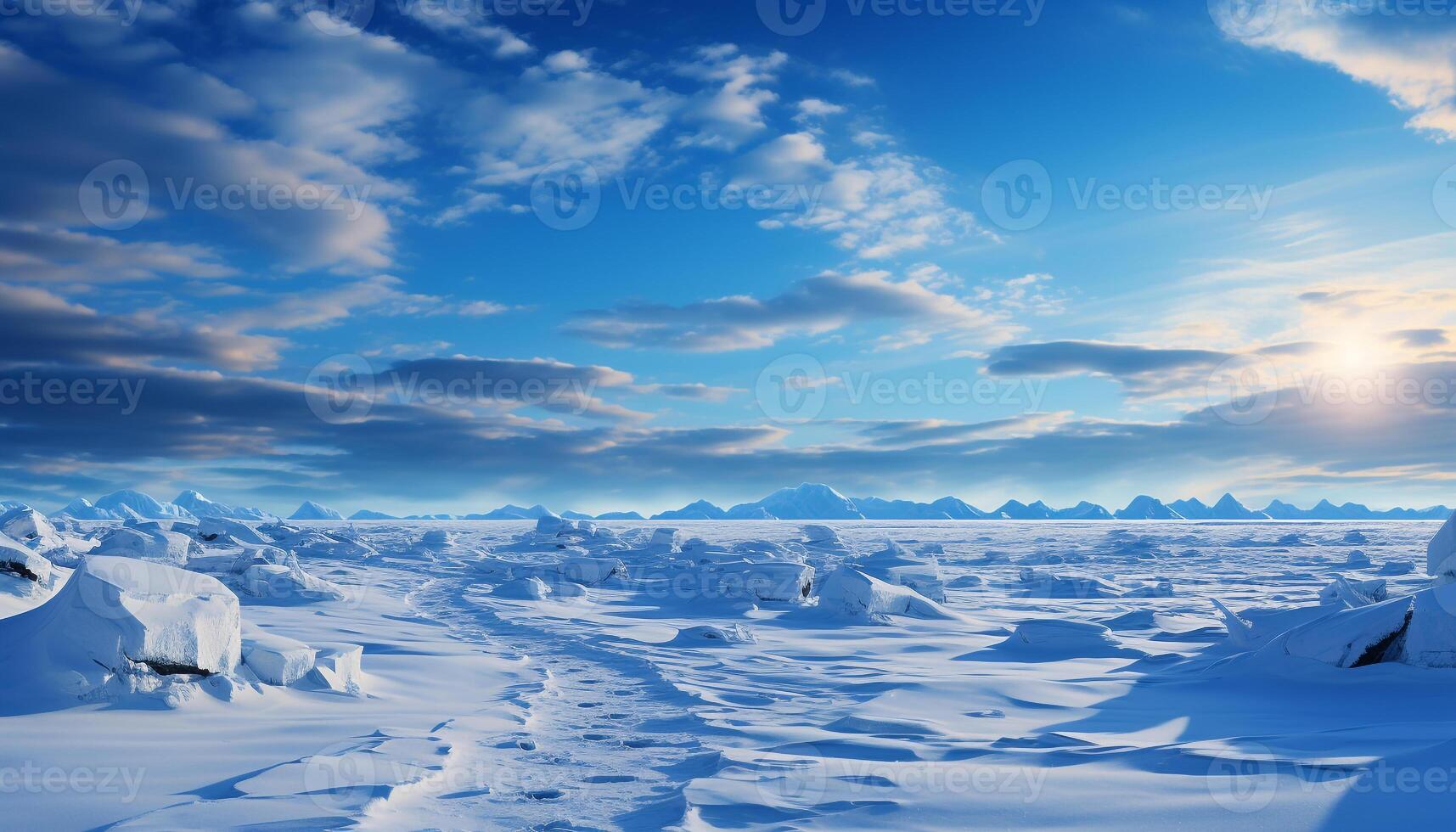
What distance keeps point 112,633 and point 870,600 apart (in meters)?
11.2

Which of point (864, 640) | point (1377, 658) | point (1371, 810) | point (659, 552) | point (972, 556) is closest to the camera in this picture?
point (1371, 810)

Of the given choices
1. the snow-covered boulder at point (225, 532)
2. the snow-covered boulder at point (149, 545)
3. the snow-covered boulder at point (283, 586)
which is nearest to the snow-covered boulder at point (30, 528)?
the snow-covered boulder at point (149, 545)

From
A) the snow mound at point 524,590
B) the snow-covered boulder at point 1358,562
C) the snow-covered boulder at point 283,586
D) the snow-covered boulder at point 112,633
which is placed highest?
the snow-covered boulder at point 112,633

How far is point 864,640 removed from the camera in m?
12.3

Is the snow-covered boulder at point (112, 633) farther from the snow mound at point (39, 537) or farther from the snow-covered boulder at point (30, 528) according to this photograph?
the snow-covered boulder at point (30, 528)

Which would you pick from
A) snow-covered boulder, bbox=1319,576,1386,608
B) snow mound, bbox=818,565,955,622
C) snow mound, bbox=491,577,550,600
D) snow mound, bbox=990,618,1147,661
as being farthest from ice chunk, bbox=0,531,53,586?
snow-covered boulder, bbox=1319,576,1386,608

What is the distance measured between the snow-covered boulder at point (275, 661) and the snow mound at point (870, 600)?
9.54 metres

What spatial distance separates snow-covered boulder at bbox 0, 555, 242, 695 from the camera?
593 cm

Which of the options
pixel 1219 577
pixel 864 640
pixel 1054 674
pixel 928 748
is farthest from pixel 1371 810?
pixel 1219 577

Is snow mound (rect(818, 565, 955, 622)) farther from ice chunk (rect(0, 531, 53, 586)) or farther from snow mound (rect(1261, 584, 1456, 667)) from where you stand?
ice chunk (rect(0, 531, 53, 586))

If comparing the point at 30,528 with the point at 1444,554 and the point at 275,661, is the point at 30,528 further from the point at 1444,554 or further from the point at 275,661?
the point at 1444,554

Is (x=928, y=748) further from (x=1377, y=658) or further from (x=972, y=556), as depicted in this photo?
(x=972, y=556)

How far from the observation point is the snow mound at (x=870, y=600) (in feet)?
47.7

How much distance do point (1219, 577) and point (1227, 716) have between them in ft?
68.3
